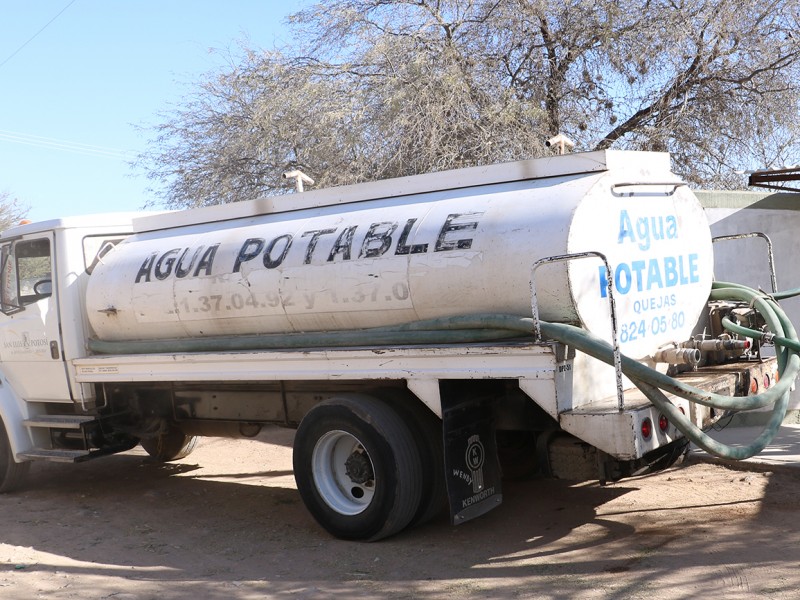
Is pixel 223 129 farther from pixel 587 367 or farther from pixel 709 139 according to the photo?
pixel 587 367

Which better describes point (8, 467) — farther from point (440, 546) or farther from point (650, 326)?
point (650, 326)

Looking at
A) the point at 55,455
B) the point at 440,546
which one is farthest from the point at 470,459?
the point at 55,455

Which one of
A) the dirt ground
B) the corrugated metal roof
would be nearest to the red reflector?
the dirt ground

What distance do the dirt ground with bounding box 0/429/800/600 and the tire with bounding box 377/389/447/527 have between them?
0.85ft

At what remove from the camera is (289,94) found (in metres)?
14.3

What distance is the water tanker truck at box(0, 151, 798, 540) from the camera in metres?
5.57

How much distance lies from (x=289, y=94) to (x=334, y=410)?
8959 millimetres

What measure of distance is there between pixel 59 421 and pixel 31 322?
100cm

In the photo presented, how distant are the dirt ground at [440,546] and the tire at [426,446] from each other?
0.85ft

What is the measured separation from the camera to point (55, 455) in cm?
818

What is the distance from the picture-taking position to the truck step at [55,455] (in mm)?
8102

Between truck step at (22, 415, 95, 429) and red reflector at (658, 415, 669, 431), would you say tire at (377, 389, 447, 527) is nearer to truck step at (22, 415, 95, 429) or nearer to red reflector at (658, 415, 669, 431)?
red reflector at (658, 415, 669, 431)

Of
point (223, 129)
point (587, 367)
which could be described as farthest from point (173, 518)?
point (223, 129)

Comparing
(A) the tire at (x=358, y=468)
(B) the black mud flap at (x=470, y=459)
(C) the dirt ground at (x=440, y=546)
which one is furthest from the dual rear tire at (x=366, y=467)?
(B) the black mud flap at (x=470, y=459)
